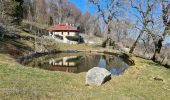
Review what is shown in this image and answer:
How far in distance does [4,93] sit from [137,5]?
23.9 metres

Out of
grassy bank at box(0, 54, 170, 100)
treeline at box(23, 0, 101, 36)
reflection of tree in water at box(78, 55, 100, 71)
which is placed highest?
treeline at box(23, 0, 101, 36)

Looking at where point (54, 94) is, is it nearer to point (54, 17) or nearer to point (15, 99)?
point (15, 99)

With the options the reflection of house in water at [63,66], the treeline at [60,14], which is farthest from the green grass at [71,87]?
the treeline at [60,14]

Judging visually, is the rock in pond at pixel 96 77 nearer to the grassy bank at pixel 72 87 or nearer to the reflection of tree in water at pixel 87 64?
the grassy bank at pixel 72 87

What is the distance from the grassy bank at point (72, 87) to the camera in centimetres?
1505

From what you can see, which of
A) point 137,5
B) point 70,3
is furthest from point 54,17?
point 137,5

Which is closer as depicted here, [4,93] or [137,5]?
[4,93]

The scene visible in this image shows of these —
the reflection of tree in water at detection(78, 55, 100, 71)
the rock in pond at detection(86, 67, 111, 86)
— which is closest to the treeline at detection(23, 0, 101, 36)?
the reflection of tree in water at detection(78, 55, 100, 71)

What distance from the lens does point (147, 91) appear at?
18.5 metres

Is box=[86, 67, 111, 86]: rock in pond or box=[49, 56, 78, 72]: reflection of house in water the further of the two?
box=[49, 56, 78, 72]: reflection of house in water

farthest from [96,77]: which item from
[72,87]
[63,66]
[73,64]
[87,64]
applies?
[87,64]

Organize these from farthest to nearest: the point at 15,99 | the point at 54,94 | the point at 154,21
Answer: the point at 154,21
the point at 54,94
the point at 15,99

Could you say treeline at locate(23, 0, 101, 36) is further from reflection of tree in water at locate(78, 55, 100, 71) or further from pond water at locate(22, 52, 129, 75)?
pond water at locate(22, 52, 129, 75)

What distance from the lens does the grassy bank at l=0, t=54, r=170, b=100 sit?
15055 millimetres
